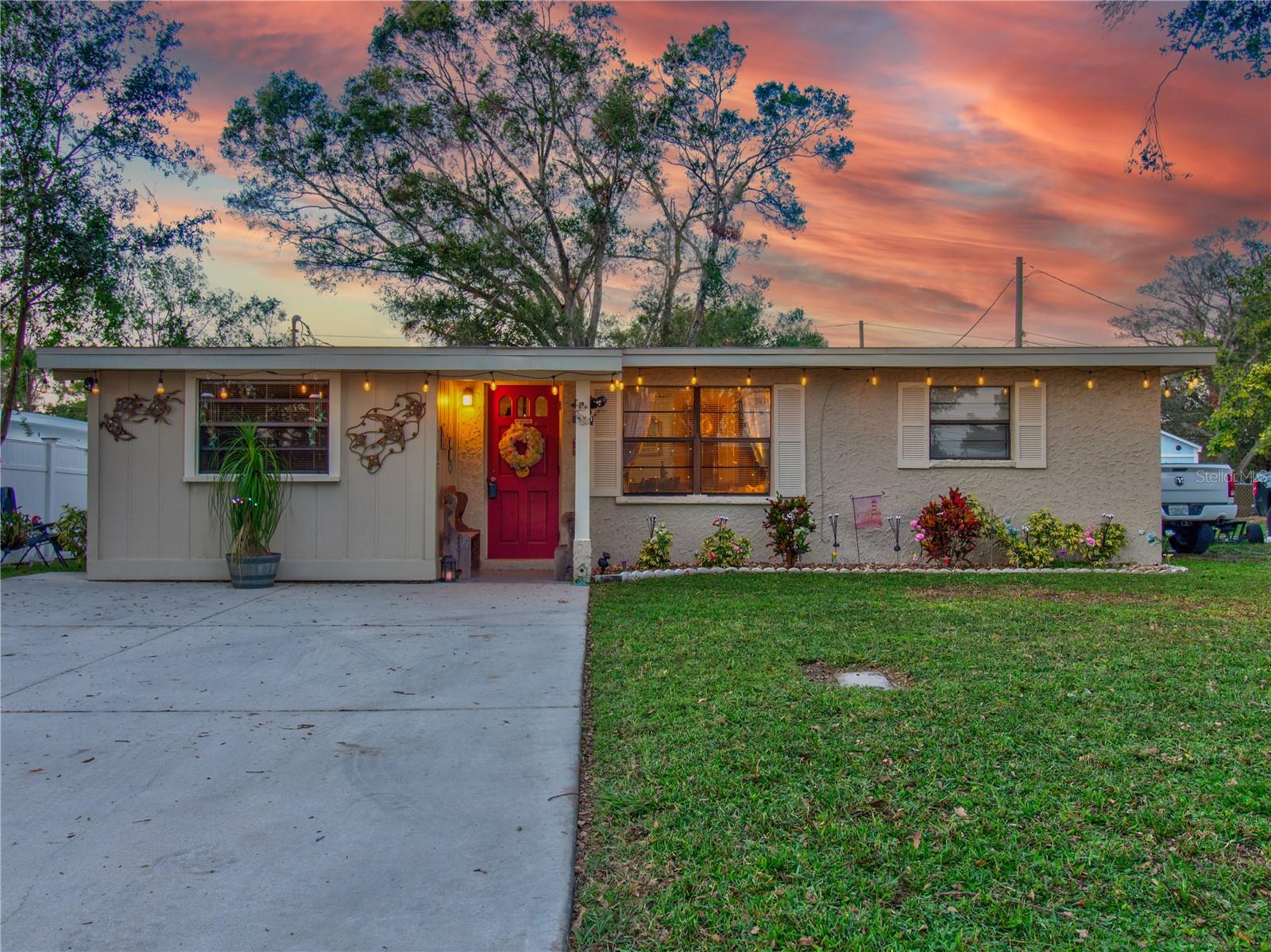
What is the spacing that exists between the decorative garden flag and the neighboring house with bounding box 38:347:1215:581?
0.08 meters

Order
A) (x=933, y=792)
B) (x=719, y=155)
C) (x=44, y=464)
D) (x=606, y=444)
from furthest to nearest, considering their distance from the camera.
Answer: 1. (x=719, y=155)
2. (x=44, y=464)
3. (x=606, y=444)
4. (x=933, y=792)

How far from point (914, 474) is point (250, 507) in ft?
24.2

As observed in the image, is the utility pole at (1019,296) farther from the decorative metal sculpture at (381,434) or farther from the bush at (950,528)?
the decorative metal sculpture at (381,434)

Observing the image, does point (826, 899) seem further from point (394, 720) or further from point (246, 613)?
point (246, 613)

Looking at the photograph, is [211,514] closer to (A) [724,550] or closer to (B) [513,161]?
(A) [724,550]

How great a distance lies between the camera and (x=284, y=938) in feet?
6.48

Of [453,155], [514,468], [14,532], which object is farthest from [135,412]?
[453,155]

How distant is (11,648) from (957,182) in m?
13.7

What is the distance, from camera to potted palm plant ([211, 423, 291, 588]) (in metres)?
7.87

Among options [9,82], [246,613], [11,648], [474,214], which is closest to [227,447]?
[246,613]

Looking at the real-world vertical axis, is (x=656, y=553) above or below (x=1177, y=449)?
below

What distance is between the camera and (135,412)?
842cm

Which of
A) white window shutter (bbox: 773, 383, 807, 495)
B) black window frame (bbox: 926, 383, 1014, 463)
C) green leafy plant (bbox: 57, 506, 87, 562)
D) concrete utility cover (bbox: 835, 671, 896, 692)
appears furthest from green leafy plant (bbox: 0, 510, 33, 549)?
black window frame (bbox: 926, 383, 1014, 463)

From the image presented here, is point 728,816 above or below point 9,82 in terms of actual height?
below
